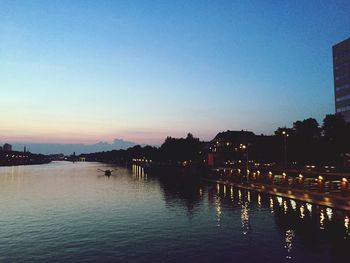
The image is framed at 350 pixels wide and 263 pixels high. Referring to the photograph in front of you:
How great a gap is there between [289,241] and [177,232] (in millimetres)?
14468

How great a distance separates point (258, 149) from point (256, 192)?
85.7m

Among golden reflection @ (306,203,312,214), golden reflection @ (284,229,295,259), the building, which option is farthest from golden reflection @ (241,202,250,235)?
the building

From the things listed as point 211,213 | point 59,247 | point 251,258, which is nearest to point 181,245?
point 251,258

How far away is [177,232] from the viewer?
4869 cm

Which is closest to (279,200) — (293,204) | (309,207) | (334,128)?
(293,204)

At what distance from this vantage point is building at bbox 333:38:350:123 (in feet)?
524

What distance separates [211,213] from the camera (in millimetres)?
63688

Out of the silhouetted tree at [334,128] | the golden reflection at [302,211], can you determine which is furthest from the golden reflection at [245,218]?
the silhouetted tree at [334,128]

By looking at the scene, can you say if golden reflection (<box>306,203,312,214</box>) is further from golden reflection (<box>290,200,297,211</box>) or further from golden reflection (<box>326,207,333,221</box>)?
golden reflection (<box>326,207,333,221</box>)

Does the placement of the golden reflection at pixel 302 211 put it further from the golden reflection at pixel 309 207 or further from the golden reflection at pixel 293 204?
the golden reflection at pixel 293 204

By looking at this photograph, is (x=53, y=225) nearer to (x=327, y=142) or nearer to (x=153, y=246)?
(x=153, y=246)

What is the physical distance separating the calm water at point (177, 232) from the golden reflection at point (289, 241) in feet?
0.34

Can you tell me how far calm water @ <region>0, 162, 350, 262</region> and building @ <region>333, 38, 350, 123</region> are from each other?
4020 inches

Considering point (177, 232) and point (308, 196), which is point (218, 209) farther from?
point (177, 232)
